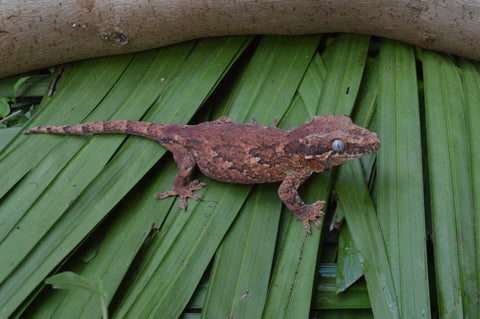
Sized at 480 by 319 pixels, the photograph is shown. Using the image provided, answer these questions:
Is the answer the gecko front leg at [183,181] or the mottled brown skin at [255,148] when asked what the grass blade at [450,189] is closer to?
the mottled brown skin at [255,148]

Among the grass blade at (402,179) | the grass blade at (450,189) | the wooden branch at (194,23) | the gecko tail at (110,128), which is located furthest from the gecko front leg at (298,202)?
the wooden branch at (194,23)

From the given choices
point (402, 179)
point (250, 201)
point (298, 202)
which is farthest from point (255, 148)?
point (402, 179)

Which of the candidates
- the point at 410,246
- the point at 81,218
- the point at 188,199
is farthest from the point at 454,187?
the point at 81,218

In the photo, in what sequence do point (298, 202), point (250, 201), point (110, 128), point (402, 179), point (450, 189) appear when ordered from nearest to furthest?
1. point (450, 189)
2. point (402, 179)
3. point (298, 202)
4. point (250, 201)
5. point (110, 128)

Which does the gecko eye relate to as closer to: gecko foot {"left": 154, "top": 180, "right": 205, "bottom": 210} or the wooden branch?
gecko foot {"left": 154, "top": 180, "right": 205, "bottom": 210}

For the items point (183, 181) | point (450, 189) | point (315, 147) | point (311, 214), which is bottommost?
point (311, 214)

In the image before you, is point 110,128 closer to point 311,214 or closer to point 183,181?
point 183,181
